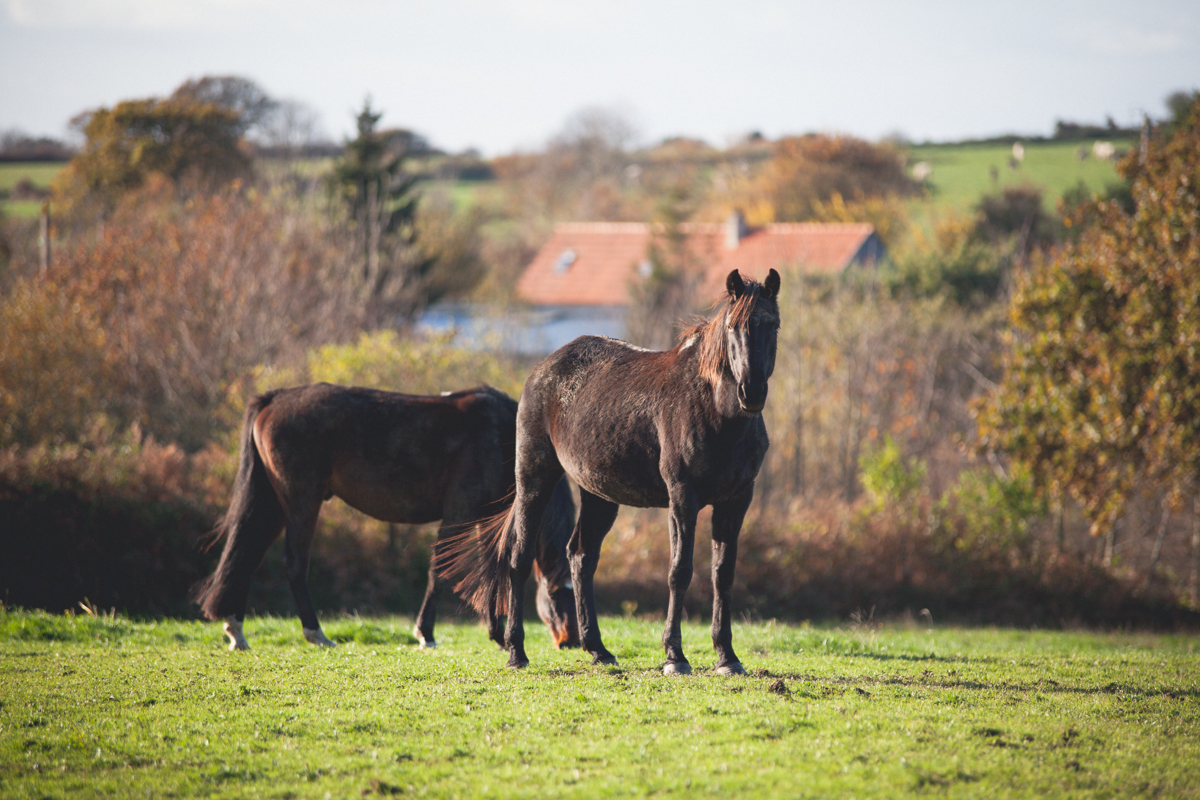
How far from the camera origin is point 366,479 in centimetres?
864

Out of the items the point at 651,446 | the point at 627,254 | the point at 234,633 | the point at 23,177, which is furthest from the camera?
the point at 627,254

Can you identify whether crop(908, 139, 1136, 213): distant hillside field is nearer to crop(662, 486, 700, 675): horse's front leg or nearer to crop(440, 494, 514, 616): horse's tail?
crop(440, 494, 514, 616): horse's tail

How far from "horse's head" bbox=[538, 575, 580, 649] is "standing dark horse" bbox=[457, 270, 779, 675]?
80cm

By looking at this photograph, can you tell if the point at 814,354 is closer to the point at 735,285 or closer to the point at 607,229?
the point at 735,285

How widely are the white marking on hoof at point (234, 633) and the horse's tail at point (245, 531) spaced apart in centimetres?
8

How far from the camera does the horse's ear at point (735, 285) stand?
19.3ft

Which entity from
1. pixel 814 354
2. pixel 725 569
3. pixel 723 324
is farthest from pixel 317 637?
pixel 814 354

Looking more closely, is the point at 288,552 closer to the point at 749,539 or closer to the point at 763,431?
the point at 763,431

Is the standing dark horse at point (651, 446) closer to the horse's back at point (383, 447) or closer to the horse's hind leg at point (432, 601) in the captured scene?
the horse's hind leg at point (432, 601)

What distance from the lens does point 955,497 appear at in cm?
1862

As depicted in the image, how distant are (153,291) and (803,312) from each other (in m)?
15.5

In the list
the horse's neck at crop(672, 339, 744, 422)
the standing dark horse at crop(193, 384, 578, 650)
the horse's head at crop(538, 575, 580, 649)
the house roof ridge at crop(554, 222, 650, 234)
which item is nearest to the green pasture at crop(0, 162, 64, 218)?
the house roof ridge at crop(554, 222, 650, 234)

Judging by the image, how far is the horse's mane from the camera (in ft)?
19.2

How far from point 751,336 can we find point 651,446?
1.20m
